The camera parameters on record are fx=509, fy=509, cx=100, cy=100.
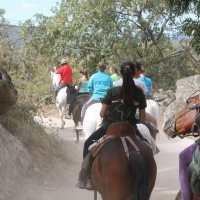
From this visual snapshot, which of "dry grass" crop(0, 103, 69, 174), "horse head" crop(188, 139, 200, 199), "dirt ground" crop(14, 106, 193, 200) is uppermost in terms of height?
"horse head" crop(188, 139, 200, 199)

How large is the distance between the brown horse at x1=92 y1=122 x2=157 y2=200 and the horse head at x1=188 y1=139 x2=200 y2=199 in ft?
4.07

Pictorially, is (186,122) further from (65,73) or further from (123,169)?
(65,73)

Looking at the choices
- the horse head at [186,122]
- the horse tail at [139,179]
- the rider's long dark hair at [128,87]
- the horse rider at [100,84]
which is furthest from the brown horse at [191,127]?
the horse rider at [100,84]

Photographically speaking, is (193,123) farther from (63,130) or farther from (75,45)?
(75,45)

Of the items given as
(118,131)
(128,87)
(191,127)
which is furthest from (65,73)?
(191,127)

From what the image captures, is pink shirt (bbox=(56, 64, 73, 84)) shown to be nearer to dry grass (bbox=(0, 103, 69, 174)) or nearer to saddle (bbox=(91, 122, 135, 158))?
dry grass (bbox=(0, 103, 69, 174))

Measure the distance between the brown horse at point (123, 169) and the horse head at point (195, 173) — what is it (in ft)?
4.07

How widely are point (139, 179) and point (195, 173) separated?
1339mm

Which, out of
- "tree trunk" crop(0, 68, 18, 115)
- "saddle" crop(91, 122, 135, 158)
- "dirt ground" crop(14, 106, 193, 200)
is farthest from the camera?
"dirt ground" crop(14, 106, 193, 200)

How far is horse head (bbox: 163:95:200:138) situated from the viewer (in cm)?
477

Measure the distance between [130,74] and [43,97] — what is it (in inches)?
728

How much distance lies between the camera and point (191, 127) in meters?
4.84

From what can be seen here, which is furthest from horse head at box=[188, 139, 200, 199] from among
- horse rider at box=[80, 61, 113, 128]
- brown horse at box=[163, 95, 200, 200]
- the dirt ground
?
horse rider at box=[80, 61, 113, 128]

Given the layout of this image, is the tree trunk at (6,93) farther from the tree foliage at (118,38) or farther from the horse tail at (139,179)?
the tree foliage at (118,38)
